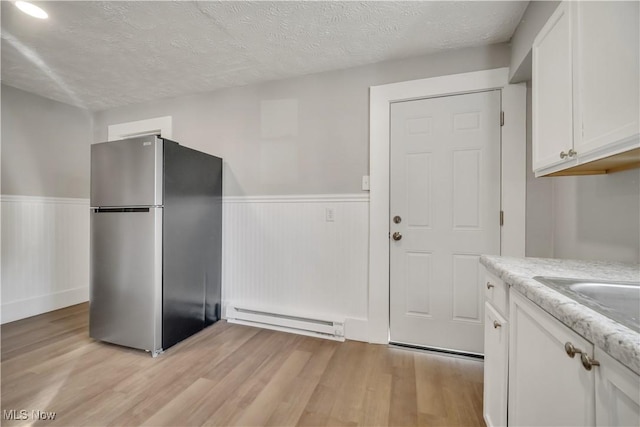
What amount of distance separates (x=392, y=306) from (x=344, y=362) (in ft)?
1.92

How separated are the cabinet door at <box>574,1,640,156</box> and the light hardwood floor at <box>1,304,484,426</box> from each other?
1.42 m

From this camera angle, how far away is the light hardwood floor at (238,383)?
52.9 inches

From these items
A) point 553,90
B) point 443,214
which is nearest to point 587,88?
point 553,90

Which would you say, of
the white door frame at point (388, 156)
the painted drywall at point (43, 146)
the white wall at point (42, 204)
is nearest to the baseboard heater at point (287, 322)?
the white door frame at point (388, 156)

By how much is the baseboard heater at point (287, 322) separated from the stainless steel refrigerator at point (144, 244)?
0.37 meters

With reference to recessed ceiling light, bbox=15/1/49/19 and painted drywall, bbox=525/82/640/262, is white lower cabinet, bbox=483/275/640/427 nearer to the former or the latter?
painted drywall, bbox=525/82/640/262

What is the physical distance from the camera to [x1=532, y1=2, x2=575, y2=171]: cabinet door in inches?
42.9

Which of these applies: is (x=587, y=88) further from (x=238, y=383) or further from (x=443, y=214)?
(x=238, y=383)

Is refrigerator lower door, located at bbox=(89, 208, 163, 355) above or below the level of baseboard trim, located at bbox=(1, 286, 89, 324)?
above

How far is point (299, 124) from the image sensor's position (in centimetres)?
236

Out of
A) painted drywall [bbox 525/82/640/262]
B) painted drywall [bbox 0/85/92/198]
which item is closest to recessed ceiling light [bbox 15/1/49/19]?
painted drywall [bbox 0/85/92/198]

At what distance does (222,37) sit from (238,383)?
234cm

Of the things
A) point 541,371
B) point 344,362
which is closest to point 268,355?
point 344,362

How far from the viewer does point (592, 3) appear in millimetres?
952
